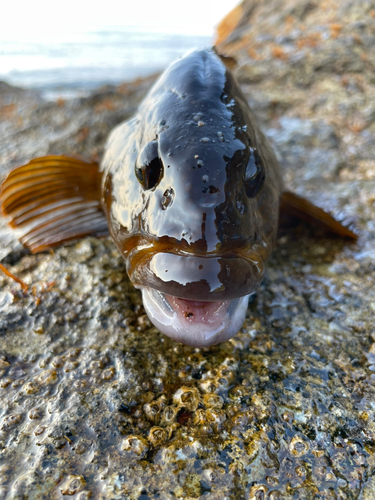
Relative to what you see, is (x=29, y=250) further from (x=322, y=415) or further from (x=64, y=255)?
(x=322, y=415)

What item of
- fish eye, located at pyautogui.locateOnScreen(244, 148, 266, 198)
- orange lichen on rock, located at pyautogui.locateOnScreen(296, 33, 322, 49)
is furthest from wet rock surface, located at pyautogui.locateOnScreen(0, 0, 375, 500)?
orange lichen on rock, located at pyautogui.locateOnScreen(296, 33, 322, 49)

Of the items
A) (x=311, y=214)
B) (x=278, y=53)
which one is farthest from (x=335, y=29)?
(x=311, y=214)

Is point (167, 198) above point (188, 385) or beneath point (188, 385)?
above

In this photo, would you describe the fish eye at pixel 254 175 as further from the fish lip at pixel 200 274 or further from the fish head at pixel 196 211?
the fish lip at pixel 200 274

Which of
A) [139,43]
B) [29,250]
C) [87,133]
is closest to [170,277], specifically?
[29,250]

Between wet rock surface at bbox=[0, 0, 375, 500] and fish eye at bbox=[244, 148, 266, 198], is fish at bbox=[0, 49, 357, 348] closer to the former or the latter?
fish eye at bbox=[244, 148, 266, 198]

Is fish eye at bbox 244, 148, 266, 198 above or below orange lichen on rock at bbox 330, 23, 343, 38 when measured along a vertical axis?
above

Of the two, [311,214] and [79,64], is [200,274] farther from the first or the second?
[79,64]
